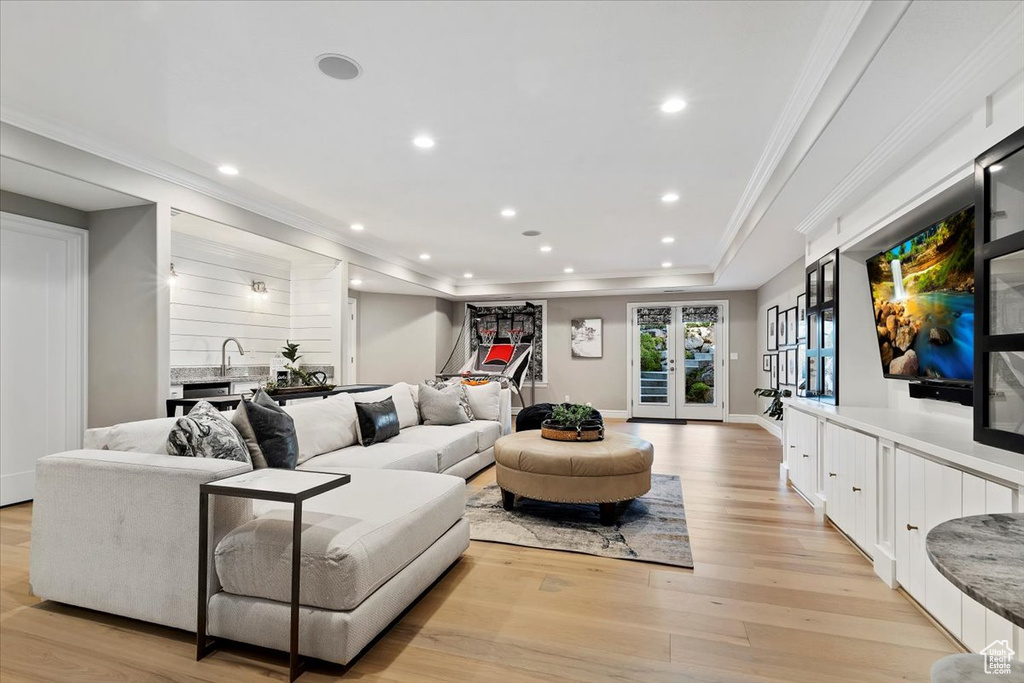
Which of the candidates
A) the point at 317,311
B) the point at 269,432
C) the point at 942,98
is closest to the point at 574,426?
the point at 269,432

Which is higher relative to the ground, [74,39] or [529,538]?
[74,39]

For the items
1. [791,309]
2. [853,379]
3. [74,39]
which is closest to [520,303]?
[791,309]

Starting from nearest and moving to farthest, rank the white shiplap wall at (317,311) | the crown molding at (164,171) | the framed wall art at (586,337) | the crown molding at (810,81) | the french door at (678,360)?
the crown molding at (810,81)
the crown molding at (164,171)
the white shiplap wall at (317,311)
the french door at (678,360)
the framed wall art at (586,337)

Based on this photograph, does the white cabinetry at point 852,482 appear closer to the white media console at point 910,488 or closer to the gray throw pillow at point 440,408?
the white media console at point 910,488

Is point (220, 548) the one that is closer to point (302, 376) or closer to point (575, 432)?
point (575, 432)

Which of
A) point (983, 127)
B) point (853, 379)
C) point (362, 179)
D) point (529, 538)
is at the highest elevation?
point (362, 179)

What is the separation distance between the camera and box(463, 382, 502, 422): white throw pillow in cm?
545

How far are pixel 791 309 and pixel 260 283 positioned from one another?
6414mm

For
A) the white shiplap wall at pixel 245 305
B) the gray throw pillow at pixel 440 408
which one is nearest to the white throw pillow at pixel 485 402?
the gray throw pillow at pixel 440 408

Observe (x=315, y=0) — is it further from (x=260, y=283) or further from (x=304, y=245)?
(x=260, y=283)

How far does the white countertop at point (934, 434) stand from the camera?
172 centimetres

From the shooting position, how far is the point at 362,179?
13.2 feet

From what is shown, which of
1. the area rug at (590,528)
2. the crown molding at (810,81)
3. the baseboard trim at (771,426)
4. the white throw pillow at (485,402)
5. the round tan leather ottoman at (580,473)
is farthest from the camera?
the baseboard trim at (771,426)

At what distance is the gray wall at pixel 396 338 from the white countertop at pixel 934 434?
648 cm
